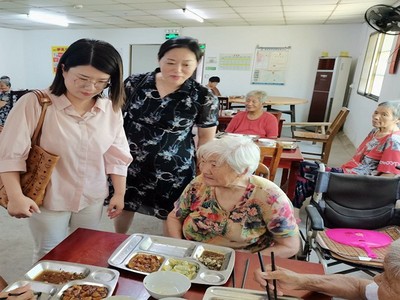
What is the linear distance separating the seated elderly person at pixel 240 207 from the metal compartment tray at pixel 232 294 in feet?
1.07

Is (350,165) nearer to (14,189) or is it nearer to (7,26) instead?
(14,189)

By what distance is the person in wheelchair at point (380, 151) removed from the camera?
7.16ft

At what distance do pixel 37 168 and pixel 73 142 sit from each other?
150mm

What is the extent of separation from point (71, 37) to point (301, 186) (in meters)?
9.58

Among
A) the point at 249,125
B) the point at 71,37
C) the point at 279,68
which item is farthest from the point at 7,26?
the point at 249,125

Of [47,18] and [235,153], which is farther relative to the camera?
[47,18]

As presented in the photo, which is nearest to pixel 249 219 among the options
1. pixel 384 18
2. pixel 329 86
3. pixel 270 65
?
pixel 384 18

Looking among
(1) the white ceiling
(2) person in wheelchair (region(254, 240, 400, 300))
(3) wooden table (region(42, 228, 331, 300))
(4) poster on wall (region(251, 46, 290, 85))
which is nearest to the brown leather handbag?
(3) wooden table (region(42, 228, 331, 300))

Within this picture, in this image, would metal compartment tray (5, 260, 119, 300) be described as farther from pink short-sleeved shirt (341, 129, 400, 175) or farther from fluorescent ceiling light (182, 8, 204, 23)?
fluorescent ceiling light (182, 8, 204, 23)

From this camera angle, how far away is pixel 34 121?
1.01m

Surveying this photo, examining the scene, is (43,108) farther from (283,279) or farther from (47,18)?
(47,18)

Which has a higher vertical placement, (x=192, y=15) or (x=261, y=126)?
(x=192, y=15)

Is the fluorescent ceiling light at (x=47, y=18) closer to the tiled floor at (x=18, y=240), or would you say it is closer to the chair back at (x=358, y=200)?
the tiled floor at (x=18, y=240)

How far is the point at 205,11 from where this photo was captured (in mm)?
5902
